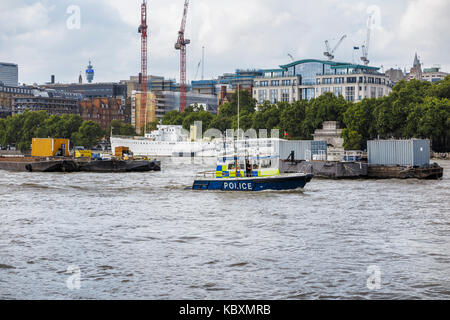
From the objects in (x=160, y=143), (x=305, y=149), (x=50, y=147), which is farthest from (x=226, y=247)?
(x=160, y=143)

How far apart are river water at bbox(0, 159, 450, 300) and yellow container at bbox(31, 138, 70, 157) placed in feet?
169

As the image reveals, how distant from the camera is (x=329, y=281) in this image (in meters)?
22.3

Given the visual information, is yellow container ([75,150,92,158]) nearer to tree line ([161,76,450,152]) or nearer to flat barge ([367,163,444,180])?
tree line ([161,76,450,152])

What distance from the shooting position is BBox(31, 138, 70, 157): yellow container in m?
101

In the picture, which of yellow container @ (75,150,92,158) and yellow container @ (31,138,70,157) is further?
yellow container @ (75,150,92,158)

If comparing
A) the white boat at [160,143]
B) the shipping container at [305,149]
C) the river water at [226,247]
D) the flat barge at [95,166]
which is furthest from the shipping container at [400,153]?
the white boat at [160,143]

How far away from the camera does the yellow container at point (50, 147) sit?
331ft

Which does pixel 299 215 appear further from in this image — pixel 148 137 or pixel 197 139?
pixel 197 139

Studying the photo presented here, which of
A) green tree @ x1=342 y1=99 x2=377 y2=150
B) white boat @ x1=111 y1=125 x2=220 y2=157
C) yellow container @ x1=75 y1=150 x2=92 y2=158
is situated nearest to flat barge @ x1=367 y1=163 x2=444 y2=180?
yellow container @ x1=75 y1=150 x2=92 y2=158

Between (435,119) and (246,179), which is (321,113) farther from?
(246,179)

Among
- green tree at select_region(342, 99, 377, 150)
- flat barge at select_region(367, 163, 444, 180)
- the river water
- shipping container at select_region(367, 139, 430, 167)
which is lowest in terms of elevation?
the river water

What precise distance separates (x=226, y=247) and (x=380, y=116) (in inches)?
4153

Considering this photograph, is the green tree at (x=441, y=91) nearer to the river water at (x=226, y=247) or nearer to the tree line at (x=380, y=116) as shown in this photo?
the tree line at (x=380, y=116)
